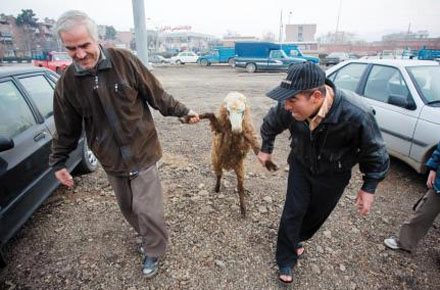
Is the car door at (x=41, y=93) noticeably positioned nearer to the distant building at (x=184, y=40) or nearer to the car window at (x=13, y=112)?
the car window at (x=13, y=112)

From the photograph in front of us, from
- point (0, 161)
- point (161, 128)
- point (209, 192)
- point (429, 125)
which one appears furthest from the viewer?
point (161, 128)


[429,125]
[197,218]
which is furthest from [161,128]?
[429,125]

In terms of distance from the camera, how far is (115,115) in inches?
74.4

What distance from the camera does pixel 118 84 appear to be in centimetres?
187

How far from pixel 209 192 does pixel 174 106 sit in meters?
1.72

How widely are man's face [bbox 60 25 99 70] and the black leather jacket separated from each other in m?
1.37

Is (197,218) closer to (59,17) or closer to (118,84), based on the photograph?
(118,84)

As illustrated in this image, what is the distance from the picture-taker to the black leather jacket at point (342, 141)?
1.73 metres

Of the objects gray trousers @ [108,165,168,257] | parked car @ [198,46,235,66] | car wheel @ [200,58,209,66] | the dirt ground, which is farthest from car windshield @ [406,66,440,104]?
car wheel @ [200,58,209,66]

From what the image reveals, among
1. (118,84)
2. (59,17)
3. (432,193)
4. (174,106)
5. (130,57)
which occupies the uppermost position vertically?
(59,17)

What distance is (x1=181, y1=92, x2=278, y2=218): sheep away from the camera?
2.67m

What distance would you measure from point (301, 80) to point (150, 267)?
203 centimetres

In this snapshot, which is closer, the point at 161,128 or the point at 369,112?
the point at 369,112

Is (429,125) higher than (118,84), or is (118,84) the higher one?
(118,84)
